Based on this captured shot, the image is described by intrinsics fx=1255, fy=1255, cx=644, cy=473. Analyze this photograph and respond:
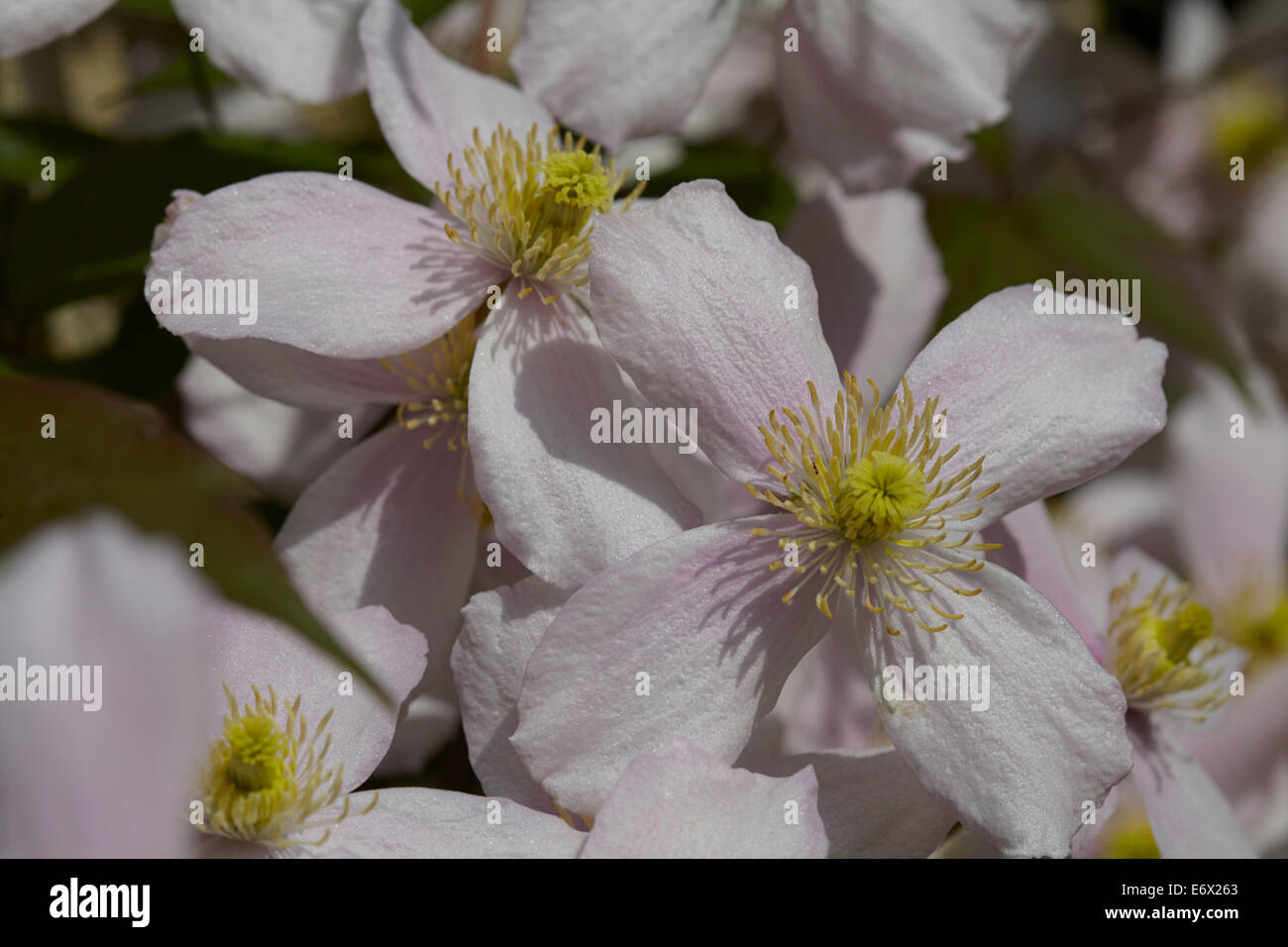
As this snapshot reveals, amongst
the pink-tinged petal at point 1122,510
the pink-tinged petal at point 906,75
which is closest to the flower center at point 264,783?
the pink-tinged petal at point 906,75

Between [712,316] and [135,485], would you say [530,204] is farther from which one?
[135,485]

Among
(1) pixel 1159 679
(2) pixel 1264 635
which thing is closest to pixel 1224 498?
(2) pixel 1264 635

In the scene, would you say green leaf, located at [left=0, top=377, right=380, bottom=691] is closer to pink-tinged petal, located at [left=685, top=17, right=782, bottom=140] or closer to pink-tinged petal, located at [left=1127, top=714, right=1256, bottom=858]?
pink-tinged petal, located at [left=1127, top=714, right=1256, bottom=858]

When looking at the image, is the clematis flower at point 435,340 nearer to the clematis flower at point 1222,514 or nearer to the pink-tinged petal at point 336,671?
the pink-tinged petal at point 336,671

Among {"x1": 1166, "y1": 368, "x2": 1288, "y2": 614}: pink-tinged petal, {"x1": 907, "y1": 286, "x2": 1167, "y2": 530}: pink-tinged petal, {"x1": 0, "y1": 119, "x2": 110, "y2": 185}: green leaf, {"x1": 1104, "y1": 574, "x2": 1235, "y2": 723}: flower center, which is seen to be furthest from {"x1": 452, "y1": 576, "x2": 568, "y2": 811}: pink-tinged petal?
{"x1": 1166, "y1": 368, "x2": 1288, "y2": 614}: pink-tinged petal
